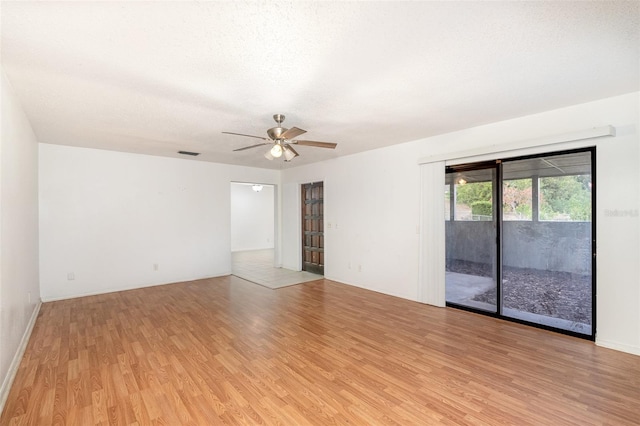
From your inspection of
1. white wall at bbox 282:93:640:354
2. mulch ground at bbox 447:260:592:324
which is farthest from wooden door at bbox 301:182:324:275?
mulch ground at bbox 447:260:592:324

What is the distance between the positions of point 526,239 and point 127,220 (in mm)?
6407

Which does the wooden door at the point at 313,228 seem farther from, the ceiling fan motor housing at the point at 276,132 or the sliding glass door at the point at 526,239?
the ceiling fan motor housing at the point at 276,132

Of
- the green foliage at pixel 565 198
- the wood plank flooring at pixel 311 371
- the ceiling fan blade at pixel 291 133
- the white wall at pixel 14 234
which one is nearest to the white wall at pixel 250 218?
the wood plank flooring at pixel 311 371

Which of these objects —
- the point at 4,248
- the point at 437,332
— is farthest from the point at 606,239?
the point at 4,248

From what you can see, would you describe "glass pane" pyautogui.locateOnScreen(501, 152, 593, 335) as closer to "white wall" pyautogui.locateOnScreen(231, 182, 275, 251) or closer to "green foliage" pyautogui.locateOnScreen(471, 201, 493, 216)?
"green foliage" pyautogui.locateOnScreen(471, 201, 493, 216)

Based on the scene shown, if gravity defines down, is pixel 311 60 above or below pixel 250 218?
above

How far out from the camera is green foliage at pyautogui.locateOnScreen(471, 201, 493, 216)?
393cm

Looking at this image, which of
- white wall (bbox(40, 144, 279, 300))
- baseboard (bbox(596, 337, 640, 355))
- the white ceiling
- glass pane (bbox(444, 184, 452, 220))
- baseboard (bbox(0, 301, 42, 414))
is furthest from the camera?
white wall (bbox(40, 144, 279, 300))

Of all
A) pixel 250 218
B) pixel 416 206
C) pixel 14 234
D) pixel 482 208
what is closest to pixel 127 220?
pixel 14 234

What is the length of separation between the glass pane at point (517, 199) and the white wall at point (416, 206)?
57 centimetres

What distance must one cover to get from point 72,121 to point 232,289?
340 cm

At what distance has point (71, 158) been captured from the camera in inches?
188

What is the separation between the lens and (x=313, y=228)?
6.86m

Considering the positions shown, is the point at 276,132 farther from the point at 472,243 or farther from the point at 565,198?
the point at 565,198
